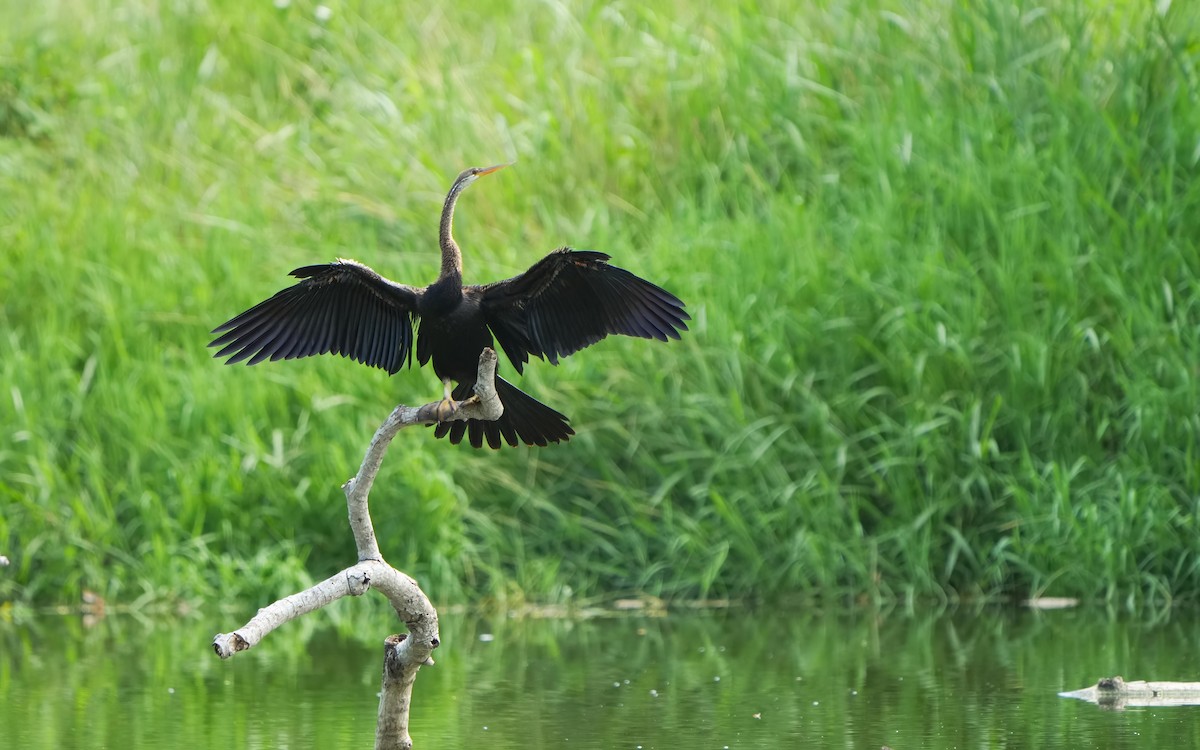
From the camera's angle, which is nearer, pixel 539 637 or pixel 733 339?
pixel 539 637


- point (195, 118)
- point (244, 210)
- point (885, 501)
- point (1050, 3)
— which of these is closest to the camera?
point (885, 501)

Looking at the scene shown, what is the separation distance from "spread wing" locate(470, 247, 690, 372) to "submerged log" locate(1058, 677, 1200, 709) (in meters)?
1.74

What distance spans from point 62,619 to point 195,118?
14.3ft

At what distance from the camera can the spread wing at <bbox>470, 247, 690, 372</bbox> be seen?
4164mm

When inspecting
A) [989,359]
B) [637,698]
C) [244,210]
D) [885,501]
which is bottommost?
[637,698]

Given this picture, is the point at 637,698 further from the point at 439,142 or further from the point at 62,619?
the point at 439,142

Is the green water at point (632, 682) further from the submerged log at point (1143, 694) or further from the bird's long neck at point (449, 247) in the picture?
the bird's long neck at point (449, 247)

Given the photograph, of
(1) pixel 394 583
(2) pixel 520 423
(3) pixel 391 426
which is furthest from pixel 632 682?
(3) pixel 391 426

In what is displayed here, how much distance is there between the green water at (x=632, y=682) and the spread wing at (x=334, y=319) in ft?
3.66

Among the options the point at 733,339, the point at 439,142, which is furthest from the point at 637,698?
the point at 439,142

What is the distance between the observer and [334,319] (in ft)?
14.3

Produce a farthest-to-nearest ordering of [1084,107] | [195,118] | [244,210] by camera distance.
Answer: [195,118] < [244,210] < [1084,107]

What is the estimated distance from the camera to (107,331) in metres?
8.26

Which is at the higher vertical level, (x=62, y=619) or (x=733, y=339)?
(x=733, y=339)
